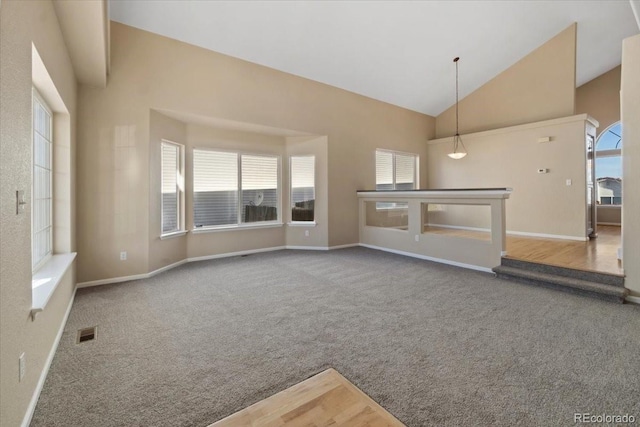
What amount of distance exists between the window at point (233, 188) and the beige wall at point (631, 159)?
566 cm

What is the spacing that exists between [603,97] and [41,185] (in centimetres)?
1208

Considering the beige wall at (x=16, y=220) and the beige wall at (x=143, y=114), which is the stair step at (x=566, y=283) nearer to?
the beige wall at (x=143, y=114)

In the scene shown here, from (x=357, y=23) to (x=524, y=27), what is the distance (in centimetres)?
366

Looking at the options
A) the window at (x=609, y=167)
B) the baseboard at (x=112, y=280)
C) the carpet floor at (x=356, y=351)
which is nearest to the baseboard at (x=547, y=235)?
the carpet floor at (x=356, y=351)

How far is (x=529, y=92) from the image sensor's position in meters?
6.78

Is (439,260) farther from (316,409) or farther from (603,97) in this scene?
(603,97)

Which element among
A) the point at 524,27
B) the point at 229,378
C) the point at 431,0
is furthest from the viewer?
the point at 524,27

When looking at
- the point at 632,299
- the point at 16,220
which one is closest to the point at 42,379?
the point at 16,220

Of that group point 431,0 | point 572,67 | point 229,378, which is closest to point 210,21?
point 431,0

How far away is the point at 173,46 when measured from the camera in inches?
183

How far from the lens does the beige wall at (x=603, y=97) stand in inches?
301

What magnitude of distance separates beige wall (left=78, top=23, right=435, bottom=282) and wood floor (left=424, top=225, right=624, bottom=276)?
10.1 ft

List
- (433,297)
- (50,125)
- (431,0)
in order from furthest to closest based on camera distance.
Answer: (431,0) → (433,297) → (50,125)

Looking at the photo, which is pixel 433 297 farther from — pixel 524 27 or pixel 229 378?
pixel 524 27
